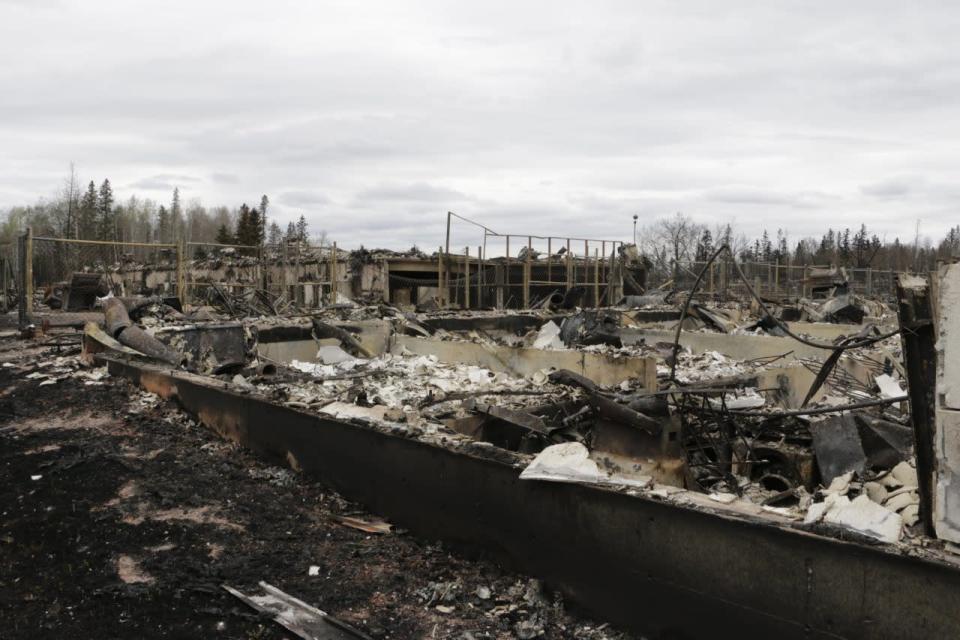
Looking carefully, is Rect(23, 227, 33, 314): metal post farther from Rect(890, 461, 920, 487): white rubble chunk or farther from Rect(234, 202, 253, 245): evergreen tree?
Rect(234, 202, 253, 245): evergreen tree

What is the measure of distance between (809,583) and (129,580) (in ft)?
11.1

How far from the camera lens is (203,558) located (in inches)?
165

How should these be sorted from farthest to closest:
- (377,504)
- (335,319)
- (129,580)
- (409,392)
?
1. (335,319)
2. (409,392)
3. (377,504)
4. (129,580)

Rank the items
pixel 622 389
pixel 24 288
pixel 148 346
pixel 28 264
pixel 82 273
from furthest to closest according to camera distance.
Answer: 1. pixel 82 273
2. pixel 24 288
3. pixel 28 264
4. pixel 148 346
5. pixel 622 389

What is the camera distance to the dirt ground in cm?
351

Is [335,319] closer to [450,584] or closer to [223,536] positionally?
[223,536]

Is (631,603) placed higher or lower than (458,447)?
lower

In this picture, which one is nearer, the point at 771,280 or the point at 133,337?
the point at 133,337

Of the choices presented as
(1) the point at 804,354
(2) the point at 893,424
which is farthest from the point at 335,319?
(2) the point at 893,424

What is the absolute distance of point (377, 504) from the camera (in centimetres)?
507

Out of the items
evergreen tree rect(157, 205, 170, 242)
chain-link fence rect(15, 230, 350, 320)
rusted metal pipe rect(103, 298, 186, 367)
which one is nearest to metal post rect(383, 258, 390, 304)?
chain-link fence rect(15, 230, 350, 320)

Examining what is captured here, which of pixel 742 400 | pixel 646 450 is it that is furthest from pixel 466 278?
pixel 646 450


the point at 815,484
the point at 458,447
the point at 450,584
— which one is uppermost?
the point at 458,447

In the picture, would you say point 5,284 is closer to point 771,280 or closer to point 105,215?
point 771,280
